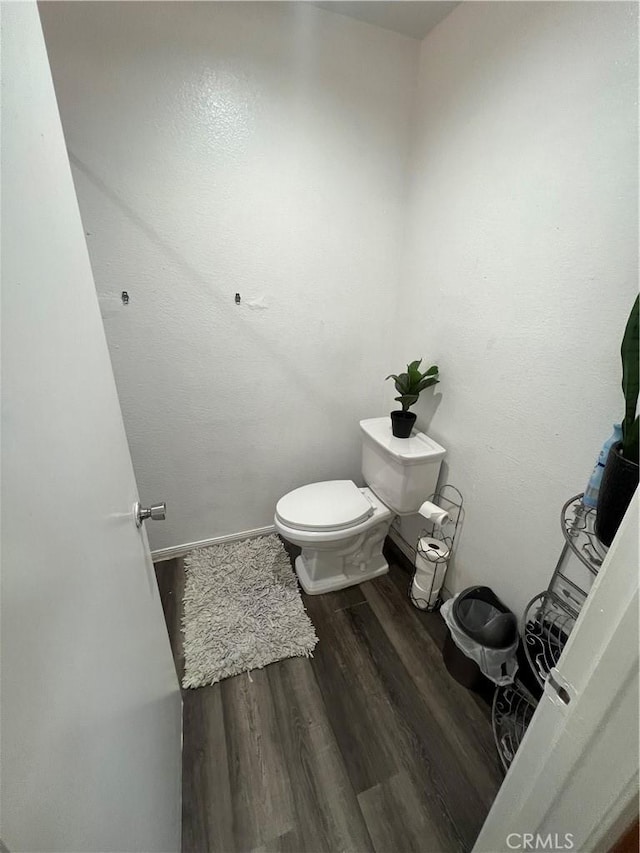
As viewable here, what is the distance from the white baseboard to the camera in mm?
1758

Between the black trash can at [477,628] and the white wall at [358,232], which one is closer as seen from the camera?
the white wall at [358,232]

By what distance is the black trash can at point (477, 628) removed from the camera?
1143 millimetres

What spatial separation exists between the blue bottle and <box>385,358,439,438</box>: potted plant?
73 centimetres

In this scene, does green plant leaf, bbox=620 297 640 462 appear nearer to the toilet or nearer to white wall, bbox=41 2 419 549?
the toilet

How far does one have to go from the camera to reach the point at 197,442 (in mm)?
1643

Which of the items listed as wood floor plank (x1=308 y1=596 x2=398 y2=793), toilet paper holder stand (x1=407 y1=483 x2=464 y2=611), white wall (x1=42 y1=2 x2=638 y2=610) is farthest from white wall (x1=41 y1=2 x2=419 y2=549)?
wood floor plank (x1=308 y1=596 x2=398 y2=793)

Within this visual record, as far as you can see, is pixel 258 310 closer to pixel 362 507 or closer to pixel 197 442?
pixel 197 442

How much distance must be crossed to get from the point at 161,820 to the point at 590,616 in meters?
0.97

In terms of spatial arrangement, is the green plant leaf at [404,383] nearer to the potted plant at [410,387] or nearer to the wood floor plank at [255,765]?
the potted plant at [410,387]

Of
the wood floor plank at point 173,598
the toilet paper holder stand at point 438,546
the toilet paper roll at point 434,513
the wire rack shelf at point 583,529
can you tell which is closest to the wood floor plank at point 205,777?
the wood floor plank at point 173,598

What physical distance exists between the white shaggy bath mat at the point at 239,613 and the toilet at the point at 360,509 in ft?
0.53

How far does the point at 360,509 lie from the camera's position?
5.04 feet

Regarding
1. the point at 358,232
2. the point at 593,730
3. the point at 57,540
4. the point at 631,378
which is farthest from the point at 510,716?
the point at 358,232

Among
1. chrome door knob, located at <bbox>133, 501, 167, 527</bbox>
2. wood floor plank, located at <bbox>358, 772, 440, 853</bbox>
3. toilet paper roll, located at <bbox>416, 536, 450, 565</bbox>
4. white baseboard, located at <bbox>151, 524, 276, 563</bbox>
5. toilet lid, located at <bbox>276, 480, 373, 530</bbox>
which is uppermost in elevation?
chrome door knob, located at <bbox>133, 501, 167, 527</bbox>
